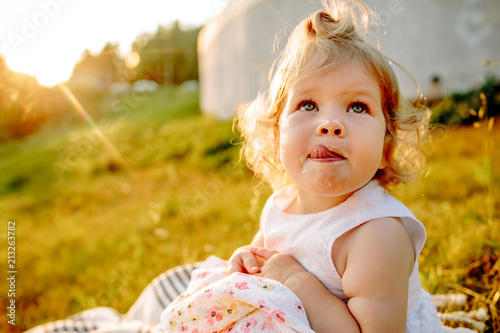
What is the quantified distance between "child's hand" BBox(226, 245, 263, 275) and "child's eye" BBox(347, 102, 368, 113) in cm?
59

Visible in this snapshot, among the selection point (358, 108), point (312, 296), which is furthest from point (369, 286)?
point (358, 108)

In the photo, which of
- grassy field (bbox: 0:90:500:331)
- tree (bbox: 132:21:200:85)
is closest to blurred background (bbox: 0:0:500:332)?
grassy field (bbox: 0:90:500:331)

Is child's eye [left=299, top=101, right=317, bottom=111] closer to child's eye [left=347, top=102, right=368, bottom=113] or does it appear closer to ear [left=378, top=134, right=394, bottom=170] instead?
child's eye [left=347, top=102, right=368, bottom=113]

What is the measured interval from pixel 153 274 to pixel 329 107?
2.03 meters

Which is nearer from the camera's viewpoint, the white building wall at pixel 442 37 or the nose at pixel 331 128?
the nose at pixel 331 128

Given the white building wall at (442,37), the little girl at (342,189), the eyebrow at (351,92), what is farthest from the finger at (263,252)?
the white building wall at (442,37)

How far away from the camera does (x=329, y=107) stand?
1.17 metres

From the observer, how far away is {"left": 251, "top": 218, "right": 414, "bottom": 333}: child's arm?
3.43ft

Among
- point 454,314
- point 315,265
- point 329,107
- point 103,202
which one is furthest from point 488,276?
point 103,202

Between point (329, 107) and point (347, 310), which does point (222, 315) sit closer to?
point (347, 310)

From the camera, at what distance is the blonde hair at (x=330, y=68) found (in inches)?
48.1

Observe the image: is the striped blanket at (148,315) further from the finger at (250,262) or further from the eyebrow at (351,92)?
the eyebrow at (351,92)

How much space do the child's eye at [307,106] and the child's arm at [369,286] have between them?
390 millimetres

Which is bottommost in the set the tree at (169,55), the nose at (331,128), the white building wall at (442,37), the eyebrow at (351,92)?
the tree at (169,55)
